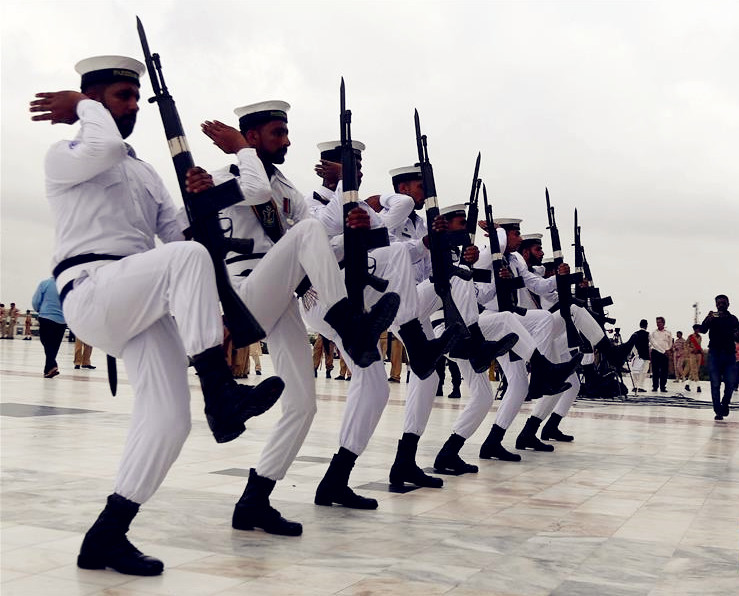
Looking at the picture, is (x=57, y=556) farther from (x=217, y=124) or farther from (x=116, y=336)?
(x=217, y=124)

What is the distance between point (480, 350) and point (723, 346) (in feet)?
31.3

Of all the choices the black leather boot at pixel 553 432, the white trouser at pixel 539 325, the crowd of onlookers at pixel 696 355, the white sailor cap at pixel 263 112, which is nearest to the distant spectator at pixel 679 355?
the crowd of onlookers at pixel 696 355

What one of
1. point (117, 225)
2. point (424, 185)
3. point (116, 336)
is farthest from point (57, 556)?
point (424, 185)

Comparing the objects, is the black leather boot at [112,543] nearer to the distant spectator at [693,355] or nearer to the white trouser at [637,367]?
the white trouser at [637,367]

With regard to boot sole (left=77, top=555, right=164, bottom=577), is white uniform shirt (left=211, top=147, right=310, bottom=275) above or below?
above

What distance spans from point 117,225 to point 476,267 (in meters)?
5.63

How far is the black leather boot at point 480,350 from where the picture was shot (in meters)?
7.66

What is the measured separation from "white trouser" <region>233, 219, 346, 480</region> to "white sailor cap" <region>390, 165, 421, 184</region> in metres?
2.89

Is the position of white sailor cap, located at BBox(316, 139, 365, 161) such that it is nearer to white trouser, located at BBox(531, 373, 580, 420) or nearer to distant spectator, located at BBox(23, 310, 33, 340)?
white trouser, located at BBox(531, 373, 580, 420)

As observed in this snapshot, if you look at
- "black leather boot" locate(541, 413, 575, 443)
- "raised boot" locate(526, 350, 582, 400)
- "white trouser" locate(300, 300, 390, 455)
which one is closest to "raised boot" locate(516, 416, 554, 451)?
"raised boot" locate(526, 350, 582, 400)

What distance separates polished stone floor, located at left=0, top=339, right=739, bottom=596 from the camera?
392cm

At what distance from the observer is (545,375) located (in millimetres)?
9016

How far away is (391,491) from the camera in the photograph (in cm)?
646

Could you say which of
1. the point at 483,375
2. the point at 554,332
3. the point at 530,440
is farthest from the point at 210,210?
the point at 554,332
